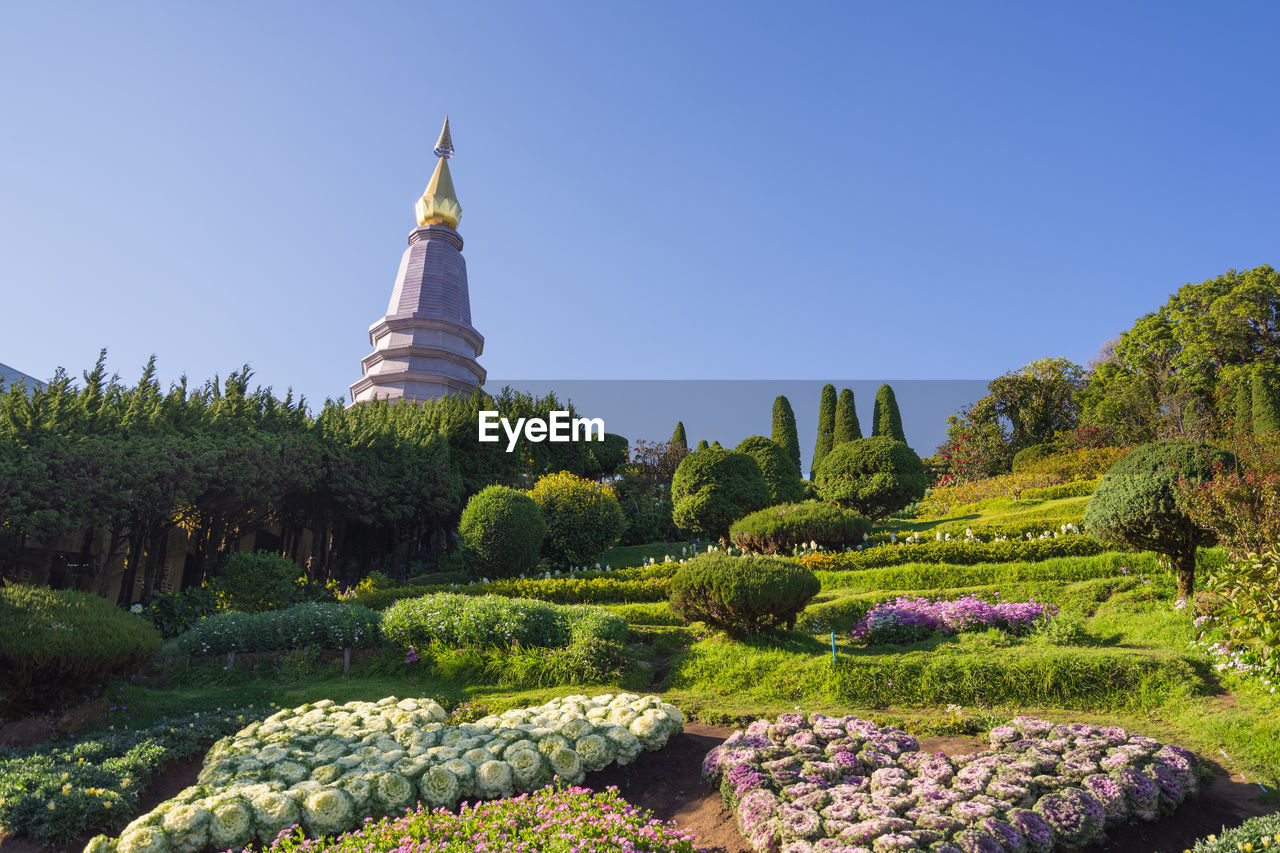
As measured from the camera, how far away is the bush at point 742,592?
411 inches

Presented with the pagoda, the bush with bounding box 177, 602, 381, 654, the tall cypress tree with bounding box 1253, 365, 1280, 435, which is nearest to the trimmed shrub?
the tall cypress tree with bounding box 1253, 365, 1280, 435

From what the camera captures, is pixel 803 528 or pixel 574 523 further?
pixel 574 523

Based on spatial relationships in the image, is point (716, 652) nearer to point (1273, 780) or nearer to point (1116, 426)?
point (1273, 780)

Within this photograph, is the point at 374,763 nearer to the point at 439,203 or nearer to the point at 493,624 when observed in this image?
the point at 493,624

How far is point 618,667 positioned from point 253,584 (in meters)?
8.69

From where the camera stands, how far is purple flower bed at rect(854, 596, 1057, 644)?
1066cm

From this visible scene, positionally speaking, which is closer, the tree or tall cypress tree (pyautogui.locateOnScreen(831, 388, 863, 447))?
the tree

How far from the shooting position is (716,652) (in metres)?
10.5

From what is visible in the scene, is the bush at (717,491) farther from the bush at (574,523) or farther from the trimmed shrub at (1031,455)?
A: the trimmed shrub at (1031,455)

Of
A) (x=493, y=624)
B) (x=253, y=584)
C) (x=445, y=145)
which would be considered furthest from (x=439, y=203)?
(x=493, y=624)

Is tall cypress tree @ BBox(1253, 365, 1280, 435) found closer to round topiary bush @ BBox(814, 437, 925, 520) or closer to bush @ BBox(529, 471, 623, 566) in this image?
round topiary bush @ BBox(814, 437, 925, 520)

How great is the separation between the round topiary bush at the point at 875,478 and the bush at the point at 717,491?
9.38 feet

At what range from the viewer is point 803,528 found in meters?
18.2

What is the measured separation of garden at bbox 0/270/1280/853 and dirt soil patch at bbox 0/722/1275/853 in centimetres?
3
